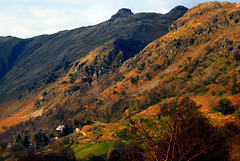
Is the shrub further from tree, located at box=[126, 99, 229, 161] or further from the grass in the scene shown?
tree, located at box=[126, 99, 229, 161]

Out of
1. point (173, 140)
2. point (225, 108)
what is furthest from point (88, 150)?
point (173, 140)

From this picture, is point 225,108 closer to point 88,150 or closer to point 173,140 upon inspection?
point 88,150

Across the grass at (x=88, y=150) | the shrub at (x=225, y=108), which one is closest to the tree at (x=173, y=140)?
the grass at (x=88, y=150)

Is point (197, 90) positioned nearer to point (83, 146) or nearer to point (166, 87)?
point (166, 87)

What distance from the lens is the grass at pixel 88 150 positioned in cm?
10784

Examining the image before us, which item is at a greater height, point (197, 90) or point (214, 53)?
point (214, 53)

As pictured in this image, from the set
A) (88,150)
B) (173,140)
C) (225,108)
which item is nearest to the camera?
(173,140)

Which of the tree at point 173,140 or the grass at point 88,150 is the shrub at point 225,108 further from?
the tree at point 173,140

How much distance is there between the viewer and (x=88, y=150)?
119062 mm

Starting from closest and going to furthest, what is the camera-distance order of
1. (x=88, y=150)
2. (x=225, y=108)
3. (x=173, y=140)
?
(x=173, y=140) < (x=225, y=108) < (x=88, y=150)

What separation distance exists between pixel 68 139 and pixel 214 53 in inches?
7369

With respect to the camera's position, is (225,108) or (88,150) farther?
(88,150)

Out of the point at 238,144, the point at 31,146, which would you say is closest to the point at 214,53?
the point at 238,144

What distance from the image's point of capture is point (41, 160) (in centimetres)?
7906
